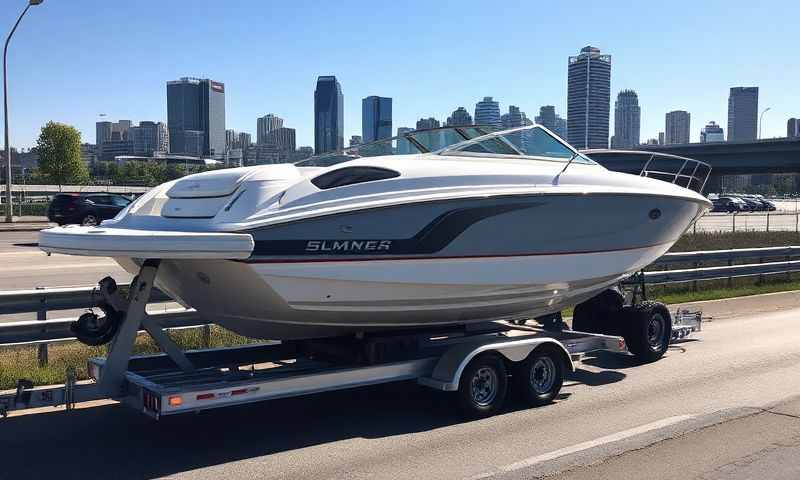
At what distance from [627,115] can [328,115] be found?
115820 millimetres

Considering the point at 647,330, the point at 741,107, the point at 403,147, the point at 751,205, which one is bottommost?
the point at 647,330

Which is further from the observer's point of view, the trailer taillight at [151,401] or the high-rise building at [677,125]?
the high-rise building at [677,125]

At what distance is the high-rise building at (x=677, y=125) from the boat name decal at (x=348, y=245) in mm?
172093

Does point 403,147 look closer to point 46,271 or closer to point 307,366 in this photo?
point 307,366

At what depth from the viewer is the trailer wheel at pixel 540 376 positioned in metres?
7.73

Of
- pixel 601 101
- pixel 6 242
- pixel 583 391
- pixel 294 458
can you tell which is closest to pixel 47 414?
pixel 294 458

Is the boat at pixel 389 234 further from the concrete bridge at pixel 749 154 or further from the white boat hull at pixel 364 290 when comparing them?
the concrete bridge at pixel 749 154

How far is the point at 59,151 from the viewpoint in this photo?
57375 millimetres

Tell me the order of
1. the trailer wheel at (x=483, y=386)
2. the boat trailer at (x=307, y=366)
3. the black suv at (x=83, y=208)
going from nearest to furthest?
the boat trailer at (x=307, y=366)
the trailer wheel at (x=483, y=386)
the black suv at (x=83, y=208)

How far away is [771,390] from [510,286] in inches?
120

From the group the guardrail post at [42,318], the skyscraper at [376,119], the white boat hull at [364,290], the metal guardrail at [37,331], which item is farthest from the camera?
the skyscraper at [376,119]

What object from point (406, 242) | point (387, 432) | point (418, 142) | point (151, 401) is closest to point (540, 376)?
point (387, 432)

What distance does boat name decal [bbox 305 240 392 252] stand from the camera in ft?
21.8

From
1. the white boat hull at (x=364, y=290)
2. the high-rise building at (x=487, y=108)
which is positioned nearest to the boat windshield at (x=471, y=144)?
the white boat hull at (x=364, y=290)
